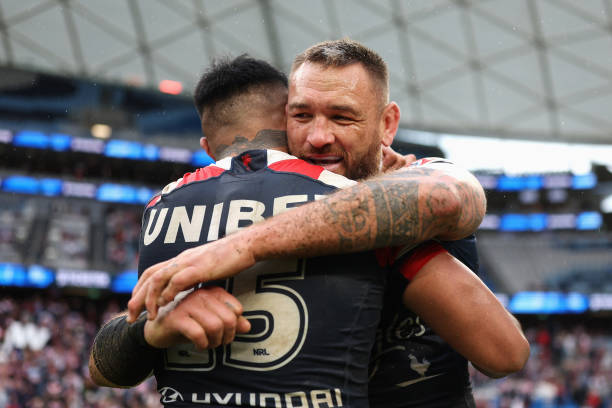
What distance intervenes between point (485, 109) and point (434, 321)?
23.2m

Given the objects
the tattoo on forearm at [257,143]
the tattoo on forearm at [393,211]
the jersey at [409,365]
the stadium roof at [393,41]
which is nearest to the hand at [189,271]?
the tattoo on forearm at [393,211]

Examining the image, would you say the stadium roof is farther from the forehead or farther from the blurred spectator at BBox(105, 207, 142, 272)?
the forehead

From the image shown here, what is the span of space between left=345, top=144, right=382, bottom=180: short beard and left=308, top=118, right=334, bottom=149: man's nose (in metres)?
0.13

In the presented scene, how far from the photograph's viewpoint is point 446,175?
5.65 ft

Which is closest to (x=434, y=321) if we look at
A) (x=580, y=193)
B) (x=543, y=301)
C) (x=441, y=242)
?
(x=441, y=242)

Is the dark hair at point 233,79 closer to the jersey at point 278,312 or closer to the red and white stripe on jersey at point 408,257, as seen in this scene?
the jersey at point 278,312

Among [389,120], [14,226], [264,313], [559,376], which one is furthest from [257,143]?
[14,226]

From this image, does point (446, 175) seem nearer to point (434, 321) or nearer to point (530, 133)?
point (434, 321)

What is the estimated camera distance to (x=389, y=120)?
90.3 inches

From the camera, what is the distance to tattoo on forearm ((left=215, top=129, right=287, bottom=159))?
2008 millimetres

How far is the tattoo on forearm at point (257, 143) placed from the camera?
201 centimetres

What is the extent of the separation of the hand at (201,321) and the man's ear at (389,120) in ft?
3.26

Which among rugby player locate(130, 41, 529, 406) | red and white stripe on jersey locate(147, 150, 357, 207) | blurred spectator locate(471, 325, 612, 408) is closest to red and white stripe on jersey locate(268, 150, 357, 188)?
red and white stripe on jersey locate(147, 150, 357, 207)

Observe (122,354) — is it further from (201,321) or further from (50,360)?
(50,360)
